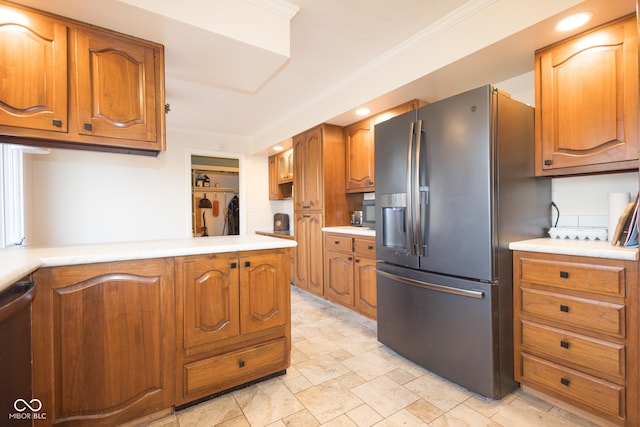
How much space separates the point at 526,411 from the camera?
162cm

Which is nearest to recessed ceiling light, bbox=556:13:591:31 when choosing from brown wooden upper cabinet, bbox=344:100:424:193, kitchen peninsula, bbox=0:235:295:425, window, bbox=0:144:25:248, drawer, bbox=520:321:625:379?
brown wooden upper cabinet, bbox=344:100:424:193

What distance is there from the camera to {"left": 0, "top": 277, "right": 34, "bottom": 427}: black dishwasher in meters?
1.00

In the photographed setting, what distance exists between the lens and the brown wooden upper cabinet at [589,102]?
1.56 meters

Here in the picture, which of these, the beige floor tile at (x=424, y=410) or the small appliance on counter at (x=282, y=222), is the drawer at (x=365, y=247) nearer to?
the beige floor tile at (x=424, y=410)

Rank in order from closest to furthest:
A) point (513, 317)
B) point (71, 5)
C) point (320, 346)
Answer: point (71, 5)
point (513, 317)
point (320, 346)

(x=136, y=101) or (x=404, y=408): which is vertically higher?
(x=136, y=101)

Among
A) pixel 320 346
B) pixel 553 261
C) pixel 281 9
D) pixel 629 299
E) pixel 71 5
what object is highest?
pixel 281 9

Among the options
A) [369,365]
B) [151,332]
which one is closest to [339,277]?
[369,365]

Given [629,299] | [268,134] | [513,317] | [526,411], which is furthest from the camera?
[268,134]

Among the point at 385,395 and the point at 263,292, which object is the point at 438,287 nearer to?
the point at 385,395

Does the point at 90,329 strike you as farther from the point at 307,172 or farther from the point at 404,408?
the point at 307,172

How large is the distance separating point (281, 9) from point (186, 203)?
3.43 m

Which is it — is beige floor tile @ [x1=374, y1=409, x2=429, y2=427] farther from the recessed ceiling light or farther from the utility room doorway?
the utility room doorway

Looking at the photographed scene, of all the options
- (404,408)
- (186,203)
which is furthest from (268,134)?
(404,408)
